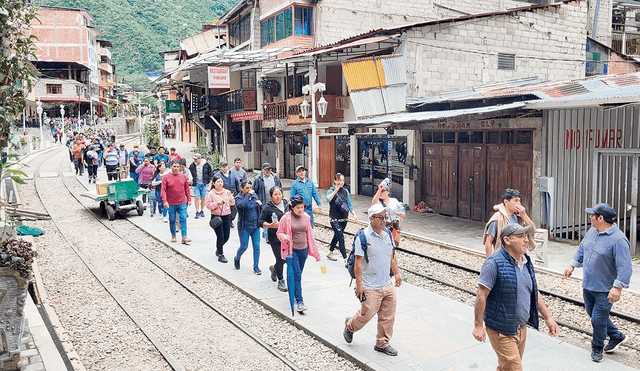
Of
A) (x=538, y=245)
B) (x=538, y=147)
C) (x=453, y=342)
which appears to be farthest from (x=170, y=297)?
(x=538, y=147)

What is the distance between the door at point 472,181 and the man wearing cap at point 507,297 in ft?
37.1

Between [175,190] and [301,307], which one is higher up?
[175,190]

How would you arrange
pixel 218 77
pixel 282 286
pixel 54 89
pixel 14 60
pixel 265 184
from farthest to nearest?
pixel 54 89 < pixel 218 77 < pixel 265 184 < pixel 282 286 < pixel 14 60

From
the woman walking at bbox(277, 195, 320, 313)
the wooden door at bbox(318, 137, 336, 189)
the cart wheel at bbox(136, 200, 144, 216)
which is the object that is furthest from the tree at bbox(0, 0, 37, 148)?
the wooden door at bbox(318, 137, 336, 189)

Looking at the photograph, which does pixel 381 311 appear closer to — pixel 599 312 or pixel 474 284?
pixel 599 312

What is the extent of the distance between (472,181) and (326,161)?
9.64m

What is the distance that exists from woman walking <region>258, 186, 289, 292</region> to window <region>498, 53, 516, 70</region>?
1440cm

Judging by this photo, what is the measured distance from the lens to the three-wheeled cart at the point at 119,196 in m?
15.3

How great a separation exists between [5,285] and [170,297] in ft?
10.7

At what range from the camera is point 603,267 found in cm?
567

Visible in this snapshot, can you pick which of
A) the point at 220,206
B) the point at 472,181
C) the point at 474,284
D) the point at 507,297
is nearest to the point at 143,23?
the point at 472,181

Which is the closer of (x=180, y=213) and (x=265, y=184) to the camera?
(x=265, y=184)

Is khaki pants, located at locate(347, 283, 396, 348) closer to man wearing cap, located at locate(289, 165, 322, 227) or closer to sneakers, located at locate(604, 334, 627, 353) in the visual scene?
sneakers, located at locate(604, 334, 627, 353)

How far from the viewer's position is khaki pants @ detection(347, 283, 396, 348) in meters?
5.90
